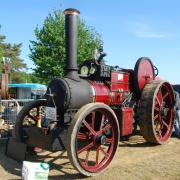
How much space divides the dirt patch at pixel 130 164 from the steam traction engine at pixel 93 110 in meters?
0.25

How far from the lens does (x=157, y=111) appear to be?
7922 mm

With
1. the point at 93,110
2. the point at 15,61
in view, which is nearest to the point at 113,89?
the point at 93,110

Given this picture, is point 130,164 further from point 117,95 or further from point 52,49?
point 52,49

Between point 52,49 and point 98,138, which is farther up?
point 52,49

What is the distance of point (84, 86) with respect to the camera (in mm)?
6105

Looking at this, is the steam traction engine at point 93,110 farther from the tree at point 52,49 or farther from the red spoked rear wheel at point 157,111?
the tree at point 52,49

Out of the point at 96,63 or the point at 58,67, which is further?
the point at 58,67

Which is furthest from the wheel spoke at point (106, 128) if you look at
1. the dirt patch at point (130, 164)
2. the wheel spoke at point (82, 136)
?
the dirt patch at point (130, 164)

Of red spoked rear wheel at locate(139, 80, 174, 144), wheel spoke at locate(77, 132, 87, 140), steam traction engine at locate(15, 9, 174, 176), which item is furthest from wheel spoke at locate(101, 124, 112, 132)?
red spoked rear wheel at locate(139, 80, 174, 144)

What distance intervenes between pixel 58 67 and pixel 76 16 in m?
19.3

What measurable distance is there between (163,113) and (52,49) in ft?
62.6

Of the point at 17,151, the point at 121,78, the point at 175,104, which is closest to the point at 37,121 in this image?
the point at 17,151

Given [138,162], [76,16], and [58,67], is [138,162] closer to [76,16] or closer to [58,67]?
[76,16]

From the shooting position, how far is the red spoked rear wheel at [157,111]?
7.25 m
